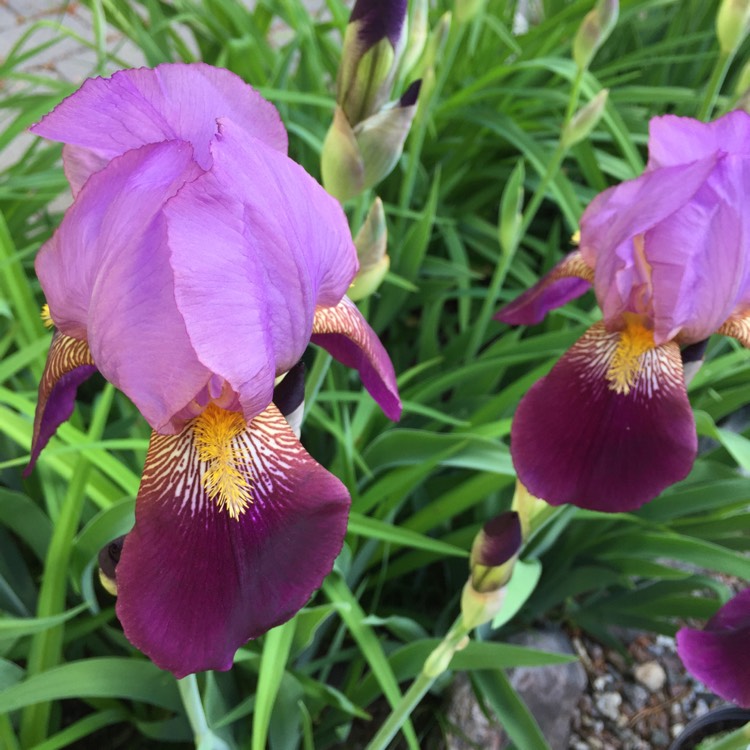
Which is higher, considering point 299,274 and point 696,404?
point 299,274

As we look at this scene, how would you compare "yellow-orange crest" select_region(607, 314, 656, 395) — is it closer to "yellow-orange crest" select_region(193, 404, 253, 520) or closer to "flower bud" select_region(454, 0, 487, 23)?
"yellow-orange crest" select_region(193, 404, 253, 520)

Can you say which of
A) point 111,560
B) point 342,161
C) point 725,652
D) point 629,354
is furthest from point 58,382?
point 725,652

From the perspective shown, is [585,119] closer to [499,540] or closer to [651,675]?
[499,540]

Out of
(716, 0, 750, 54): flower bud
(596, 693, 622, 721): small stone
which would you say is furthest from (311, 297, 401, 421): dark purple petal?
(596, 693, 622, 721): small stone

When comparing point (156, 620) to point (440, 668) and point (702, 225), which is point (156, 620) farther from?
point (702, 225)

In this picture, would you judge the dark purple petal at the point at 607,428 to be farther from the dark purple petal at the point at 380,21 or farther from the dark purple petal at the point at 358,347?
the dark purple petal at the point at 380,21

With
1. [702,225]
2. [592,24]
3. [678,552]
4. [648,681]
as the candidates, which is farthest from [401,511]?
[592,24]
